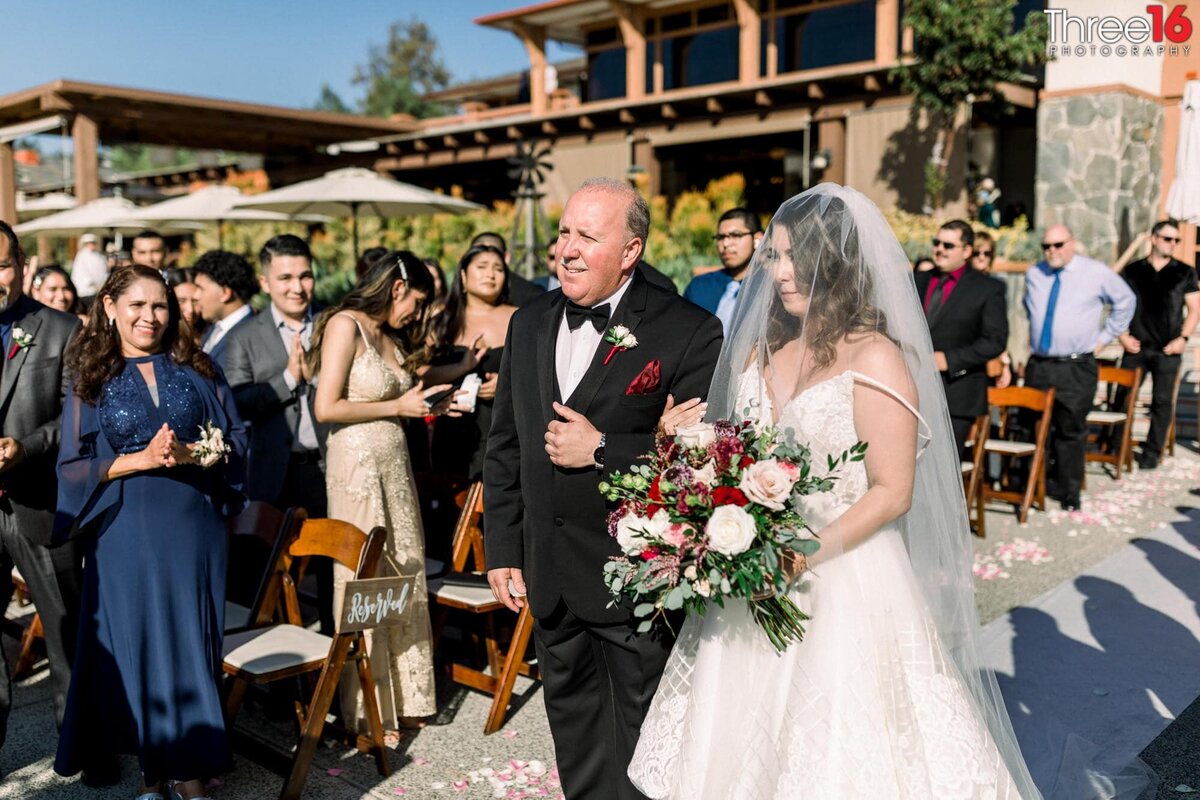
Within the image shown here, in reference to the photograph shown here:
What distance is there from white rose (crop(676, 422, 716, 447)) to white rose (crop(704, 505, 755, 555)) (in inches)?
8.5

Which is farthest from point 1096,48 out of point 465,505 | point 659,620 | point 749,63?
point 659,620

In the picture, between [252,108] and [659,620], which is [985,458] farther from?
[252,108]

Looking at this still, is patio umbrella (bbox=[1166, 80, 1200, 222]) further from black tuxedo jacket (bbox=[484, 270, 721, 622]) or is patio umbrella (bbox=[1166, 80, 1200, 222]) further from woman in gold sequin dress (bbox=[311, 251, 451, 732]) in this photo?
black tuxedo jacket (bbox=[484, 270, 721, 622])

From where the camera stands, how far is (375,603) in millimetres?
3811

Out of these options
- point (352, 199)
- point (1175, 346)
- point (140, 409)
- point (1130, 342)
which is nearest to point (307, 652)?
point (140, 409)

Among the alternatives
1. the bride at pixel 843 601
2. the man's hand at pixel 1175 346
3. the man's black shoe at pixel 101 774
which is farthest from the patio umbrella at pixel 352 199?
the bride at pixel 843 601

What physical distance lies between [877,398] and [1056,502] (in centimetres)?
694

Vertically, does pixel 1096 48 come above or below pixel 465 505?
above

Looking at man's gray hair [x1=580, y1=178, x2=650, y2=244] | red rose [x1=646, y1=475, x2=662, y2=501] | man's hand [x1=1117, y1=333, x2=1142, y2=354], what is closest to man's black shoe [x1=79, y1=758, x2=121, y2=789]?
red rose [x1=646, y1=475, x2=662, y2=501]

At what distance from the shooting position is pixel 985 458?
332 inches

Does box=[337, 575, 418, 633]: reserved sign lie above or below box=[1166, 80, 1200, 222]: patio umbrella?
below

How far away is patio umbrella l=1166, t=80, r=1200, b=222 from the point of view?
40.8 ft

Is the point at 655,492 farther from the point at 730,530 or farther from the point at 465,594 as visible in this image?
the point at 465,594

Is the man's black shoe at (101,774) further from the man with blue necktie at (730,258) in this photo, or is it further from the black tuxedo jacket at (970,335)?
the black tuxedo jacket at (970,335)
